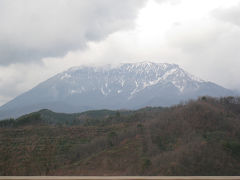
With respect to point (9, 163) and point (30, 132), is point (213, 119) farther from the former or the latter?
point (30, 132)

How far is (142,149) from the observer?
19.1 metres

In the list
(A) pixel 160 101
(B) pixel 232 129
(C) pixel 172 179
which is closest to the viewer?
(C) pixel 172 179

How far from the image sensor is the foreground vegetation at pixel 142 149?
12.1 metres

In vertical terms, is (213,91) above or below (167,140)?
above

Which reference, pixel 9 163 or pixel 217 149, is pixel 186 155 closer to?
pixel 217 149

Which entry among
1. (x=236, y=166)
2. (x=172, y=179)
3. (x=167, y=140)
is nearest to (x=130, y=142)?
(x=167, y=140)

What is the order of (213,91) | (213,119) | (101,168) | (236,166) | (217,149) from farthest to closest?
(213,91)
(213,119)
(101,168)
(217,149)
(236,166)

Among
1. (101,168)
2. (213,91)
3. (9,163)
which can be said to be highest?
(213,91)

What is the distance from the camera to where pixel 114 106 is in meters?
187

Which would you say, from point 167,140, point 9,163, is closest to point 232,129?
point 167,140

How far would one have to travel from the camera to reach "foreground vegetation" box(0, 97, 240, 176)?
1209 cm

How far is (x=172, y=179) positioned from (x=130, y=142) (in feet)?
59.8

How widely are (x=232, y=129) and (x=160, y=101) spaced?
14768 cm

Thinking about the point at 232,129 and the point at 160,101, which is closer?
the point at 232,129
